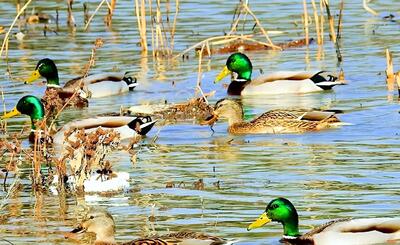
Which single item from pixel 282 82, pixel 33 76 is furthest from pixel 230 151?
pixel 33 76

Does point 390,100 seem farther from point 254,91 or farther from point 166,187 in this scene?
point 166,187

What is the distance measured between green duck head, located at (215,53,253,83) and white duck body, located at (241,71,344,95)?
1.61ft

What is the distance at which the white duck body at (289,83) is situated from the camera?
1894 cm

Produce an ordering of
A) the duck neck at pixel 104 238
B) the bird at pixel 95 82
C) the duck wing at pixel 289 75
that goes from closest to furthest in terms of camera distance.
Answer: the duck neck at pixel 104 238 < the duck wing at pixel 289 75 < the bird at pixel 95 82

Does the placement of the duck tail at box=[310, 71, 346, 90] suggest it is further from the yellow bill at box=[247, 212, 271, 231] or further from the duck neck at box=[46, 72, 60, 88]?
the yellow bill at box=[247, 212, 271, 231]

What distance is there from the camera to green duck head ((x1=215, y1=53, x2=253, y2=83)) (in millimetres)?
19969

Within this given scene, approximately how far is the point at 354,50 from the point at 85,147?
1073cm

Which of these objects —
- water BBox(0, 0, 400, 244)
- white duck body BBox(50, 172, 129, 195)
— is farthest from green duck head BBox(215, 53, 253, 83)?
white duck body BBox(50, 172, 129, 195)

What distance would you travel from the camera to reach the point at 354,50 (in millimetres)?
22000

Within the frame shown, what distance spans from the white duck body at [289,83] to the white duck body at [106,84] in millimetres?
1590

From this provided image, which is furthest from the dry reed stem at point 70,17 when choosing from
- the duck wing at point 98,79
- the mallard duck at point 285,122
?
the mallard duck at point 285,122

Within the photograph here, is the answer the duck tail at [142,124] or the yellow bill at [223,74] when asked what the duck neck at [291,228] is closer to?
the duck tail at [142,124]

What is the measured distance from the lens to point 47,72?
19812 mm

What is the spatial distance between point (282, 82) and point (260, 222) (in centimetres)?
899
